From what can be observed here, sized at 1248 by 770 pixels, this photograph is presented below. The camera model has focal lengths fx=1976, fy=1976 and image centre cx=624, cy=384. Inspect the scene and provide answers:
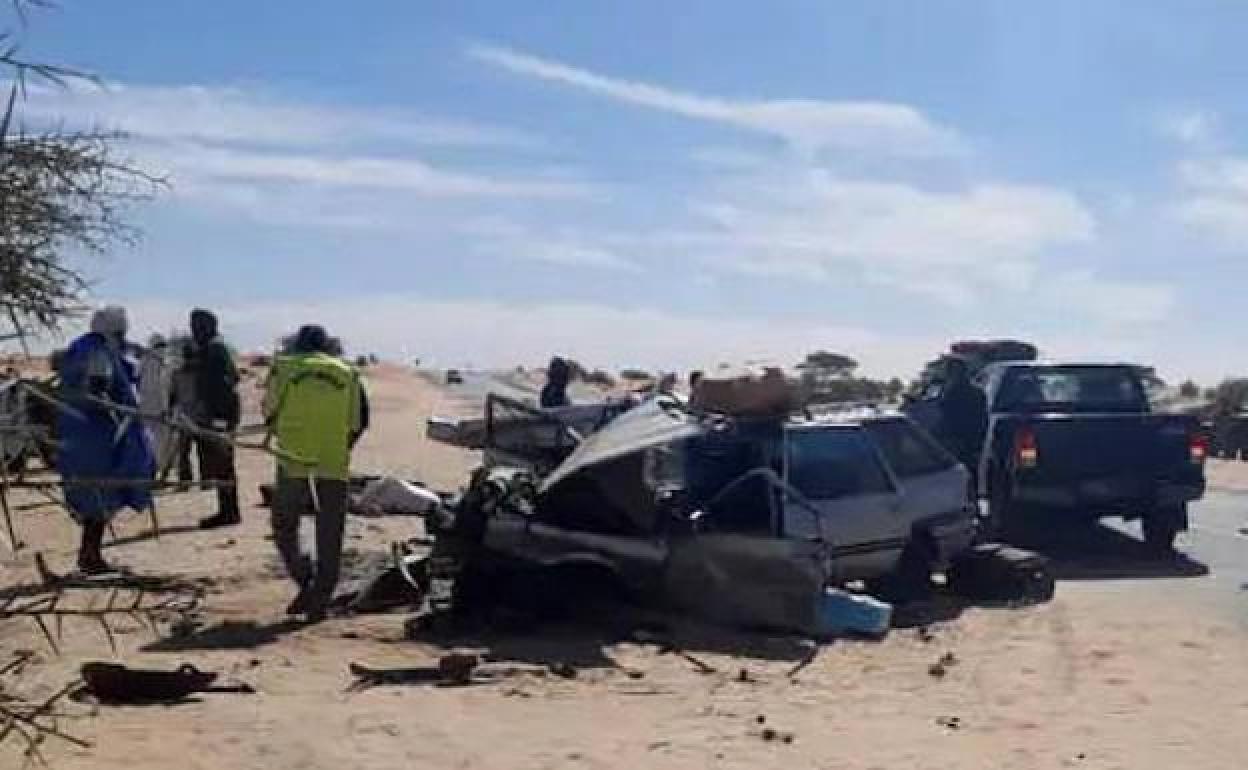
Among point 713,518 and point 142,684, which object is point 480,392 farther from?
point 142,684

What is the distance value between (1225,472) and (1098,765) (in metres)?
24.8

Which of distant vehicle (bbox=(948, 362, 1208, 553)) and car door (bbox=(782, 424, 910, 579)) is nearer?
car door (bbox=(782, 424, 910, 579))

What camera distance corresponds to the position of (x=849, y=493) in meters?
14.1

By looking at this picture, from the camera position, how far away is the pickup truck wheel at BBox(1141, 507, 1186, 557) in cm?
1834

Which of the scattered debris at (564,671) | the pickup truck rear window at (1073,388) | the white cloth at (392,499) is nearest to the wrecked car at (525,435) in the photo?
the white cloth at (392,499)

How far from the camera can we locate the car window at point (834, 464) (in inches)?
550

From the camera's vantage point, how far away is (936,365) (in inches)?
1126

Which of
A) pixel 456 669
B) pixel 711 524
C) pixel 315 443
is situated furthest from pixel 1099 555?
pixel 456 669

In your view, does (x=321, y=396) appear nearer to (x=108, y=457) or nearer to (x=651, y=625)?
(x=108, y=457)

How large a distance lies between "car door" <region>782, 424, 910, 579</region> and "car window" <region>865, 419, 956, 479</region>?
41cm

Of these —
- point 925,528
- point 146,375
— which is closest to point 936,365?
point 146,375

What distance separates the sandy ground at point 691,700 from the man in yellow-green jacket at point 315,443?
386 millimetres

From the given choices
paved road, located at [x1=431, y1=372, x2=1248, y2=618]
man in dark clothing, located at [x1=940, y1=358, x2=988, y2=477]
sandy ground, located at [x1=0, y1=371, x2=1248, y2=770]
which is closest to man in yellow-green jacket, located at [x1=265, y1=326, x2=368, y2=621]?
sandy ground, located at [x1=0, y1=371, x2=1248, y2=770]

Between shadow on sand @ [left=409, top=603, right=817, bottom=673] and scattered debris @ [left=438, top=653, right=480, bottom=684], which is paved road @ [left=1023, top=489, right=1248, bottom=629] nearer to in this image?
shadow on sand @ [left=409, top=603, right=817, bottom=673]
